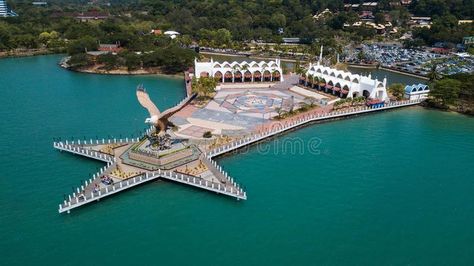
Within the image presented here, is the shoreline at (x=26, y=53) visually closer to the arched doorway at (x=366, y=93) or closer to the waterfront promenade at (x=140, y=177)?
the waterfront promenade at (x=140, y=177)

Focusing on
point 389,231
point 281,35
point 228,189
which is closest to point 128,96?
point 228,189

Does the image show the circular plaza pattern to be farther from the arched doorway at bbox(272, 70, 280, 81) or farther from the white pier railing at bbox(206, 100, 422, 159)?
the arched doorway at bbox(272, 70, 280, 81)

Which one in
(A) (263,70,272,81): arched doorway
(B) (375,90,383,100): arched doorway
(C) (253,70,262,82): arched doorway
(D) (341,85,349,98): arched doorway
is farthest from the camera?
(A) (263,70,272,81): arched doorway

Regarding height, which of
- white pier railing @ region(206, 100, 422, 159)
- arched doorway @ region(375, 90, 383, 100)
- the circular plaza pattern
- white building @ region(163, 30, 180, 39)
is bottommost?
A: white pier railing @ region(206, 100, 422, 159)

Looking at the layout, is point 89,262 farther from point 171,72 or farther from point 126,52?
point 126,52

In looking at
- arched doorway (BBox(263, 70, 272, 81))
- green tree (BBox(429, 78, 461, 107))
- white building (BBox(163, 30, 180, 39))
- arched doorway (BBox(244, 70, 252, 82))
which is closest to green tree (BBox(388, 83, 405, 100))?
green tree (BBox(429, 78, 461, 107))
